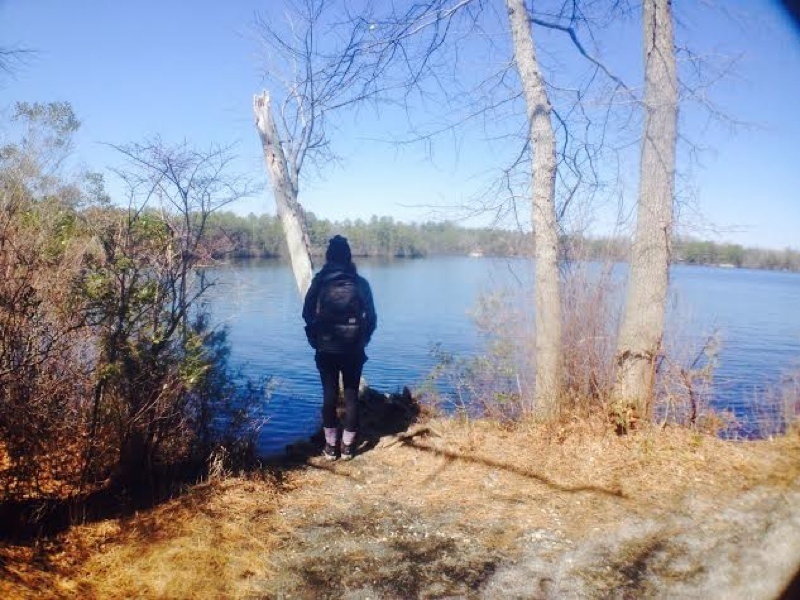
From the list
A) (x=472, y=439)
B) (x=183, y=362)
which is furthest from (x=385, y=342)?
(x=183, y=362)

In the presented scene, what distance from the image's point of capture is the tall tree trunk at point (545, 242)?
5.59 metres

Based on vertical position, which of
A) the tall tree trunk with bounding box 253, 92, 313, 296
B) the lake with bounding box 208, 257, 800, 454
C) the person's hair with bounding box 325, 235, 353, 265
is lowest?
the lake with bounding box 208, 257, 800, 454

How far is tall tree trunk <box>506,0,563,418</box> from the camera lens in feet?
18.3

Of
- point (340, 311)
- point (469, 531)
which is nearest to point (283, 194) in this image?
point (340, 311)

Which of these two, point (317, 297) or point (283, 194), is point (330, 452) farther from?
point (283, 194)

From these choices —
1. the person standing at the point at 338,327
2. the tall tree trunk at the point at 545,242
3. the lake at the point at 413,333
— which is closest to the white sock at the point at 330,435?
the person standing at the point at 338,327

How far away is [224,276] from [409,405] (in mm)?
3503

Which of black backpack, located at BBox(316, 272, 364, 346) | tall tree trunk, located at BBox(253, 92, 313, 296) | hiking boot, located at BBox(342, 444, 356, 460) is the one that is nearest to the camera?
black backpack, located at BBox(316, 272, 364, 346)

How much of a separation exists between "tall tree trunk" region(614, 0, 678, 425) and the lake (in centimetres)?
158

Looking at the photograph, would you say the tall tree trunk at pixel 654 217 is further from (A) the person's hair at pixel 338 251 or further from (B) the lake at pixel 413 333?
(A) the person's hair at pixel 338 251

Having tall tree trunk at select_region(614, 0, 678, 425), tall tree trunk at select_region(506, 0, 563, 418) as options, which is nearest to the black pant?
tall tree trunk at select_region(506, 0, 563, 418)

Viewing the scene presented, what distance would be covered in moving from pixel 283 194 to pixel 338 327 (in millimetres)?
4171

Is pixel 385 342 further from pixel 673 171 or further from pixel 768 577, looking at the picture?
pixel 768 577

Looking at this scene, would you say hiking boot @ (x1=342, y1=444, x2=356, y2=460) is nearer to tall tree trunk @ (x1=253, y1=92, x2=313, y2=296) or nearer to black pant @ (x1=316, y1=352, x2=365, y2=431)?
black pant @ (x1=316, y1=352, x2=365, y2=431)
